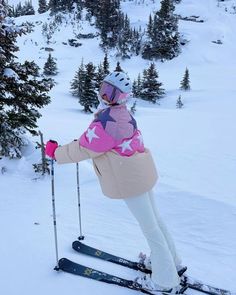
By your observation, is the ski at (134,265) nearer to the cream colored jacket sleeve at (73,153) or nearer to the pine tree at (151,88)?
the cream colored jacket sleeve at (73,153)

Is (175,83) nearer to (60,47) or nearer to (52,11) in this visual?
(60,47)

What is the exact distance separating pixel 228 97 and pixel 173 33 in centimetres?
2299

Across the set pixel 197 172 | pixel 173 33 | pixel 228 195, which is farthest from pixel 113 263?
pixel 173 33

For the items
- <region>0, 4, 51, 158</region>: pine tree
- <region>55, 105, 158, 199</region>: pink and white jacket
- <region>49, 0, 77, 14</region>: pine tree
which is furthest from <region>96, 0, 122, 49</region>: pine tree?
<region>55, 105, 158, 199</region>: pink and white jacket

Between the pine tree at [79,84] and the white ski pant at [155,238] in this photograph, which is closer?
the white ski pant at [155,238]

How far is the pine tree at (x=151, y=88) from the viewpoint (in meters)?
31.8

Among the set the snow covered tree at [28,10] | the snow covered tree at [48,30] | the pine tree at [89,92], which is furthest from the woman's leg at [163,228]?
the snow covered tree at [28,10]

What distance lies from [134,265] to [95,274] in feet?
1.82

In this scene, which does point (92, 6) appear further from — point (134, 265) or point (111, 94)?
point (111, 94)

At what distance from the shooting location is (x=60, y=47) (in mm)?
47125

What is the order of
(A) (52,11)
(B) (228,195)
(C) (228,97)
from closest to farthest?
1. (B) (228,195)
2. (C) (228,97)
3. (A) (52,11)

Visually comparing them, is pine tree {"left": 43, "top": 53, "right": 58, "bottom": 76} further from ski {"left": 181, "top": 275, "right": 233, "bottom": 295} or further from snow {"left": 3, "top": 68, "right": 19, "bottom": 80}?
ski {"left": 181, "top": 275, "right": 233, "bottom": 295}

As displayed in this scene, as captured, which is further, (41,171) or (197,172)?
(197,172)

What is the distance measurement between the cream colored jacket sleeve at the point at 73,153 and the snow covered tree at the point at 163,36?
137 feet
